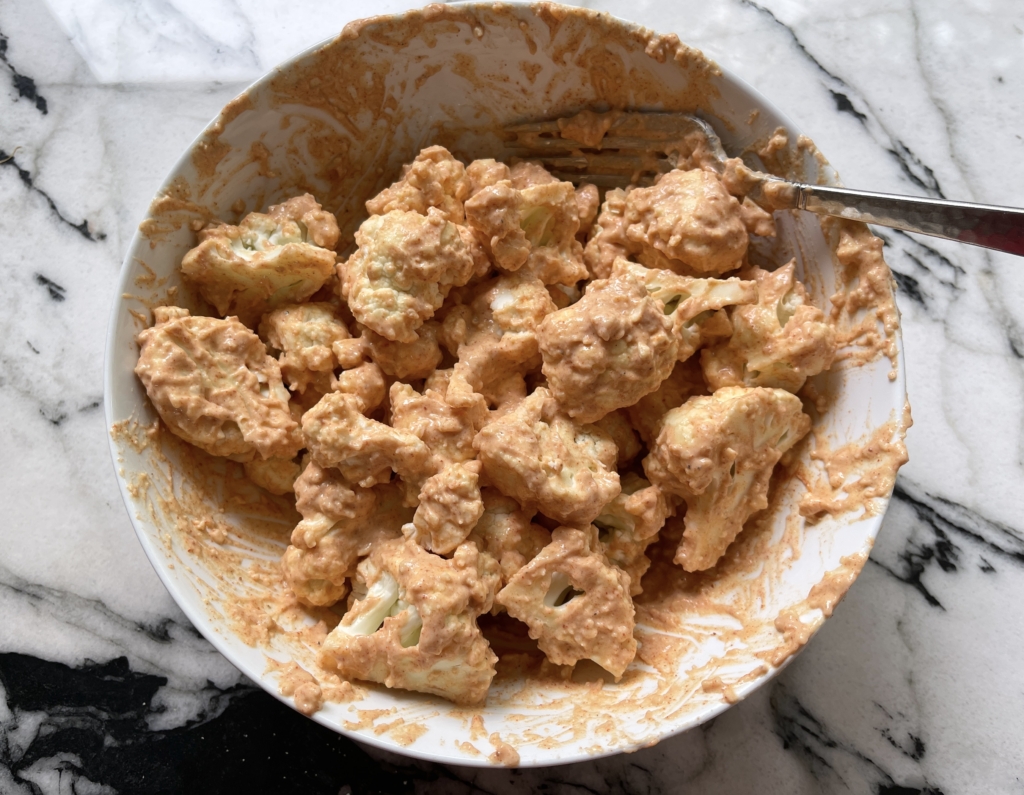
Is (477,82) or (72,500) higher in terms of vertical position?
(477,82)

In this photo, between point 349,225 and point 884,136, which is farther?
point 884,136

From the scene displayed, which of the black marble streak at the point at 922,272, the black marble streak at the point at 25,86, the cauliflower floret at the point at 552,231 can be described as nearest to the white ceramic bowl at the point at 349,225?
the cauliflower floret at the point at 552,231

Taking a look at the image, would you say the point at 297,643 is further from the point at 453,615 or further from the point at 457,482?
the point at 457,482

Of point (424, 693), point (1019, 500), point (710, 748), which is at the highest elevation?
point (1019, 500)

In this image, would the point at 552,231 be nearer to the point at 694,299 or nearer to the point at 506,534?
the point at 694,299

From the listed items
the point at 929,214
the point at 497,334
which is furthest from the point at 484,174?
the point at 929,214

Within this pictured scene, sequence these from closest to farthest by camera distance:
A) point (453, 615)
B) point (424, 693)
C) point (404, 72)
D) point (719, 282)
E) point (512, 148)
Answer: point (453, 615), point (424, 693), point (719, 282), point (404, 72), point (512, 148)

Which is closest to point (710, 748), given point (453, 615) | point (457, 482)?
point (453, 615)
